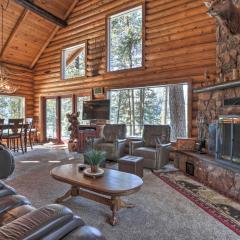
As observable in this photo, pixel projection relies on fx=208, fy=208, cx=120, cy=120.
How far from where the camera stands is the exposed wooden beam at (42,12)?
629 centimetres

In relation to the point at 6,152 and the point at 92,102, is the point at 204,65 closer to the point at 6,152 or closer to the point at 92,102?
the point at 92,102

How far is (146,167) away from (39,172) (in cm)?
221

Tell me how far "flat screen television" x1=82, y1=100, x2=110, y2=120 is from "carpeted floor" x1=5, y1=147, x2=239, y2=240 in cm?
278

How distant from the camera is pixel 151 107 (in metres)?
5.92

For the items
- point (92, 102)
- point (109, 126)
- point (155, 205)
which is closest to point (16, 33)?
point (92, 102)

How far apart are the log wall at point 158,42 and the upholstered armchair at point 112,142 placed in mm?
1411

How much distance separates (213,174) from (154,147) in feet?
5.13

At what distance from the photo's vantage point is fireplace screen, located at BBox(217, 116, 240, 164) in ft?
11.0

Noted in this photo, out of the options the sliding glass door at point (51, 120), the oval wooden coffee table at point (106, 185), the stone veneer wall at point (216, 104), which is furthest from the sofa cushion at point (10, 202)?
the sliding glass door at point (51, 120)

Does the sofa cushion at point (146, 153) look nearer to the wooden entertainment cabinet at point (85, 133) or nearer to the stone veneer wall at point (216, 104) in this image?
the stone veneer wall at point (216, 104)

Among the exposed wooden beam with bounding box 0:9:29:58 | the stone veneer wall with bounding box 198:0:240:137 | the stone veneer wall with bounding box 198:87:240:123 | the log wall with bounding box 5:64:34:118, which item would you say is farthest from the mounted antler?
the log wall with bounding box 5:64:34:118

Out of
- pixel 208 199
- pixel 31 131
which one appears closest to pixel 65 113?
pixel 31 131

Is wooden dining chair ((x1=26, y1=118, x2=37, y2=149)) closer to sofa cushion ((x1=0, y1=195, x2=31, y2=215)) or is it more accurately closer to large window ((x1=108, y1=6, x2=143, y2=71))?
large window ((x1=108, y1=6, x2=143, y2=71))

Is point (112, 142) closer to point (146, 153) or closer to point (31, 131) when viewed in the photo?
point (146, 153)
